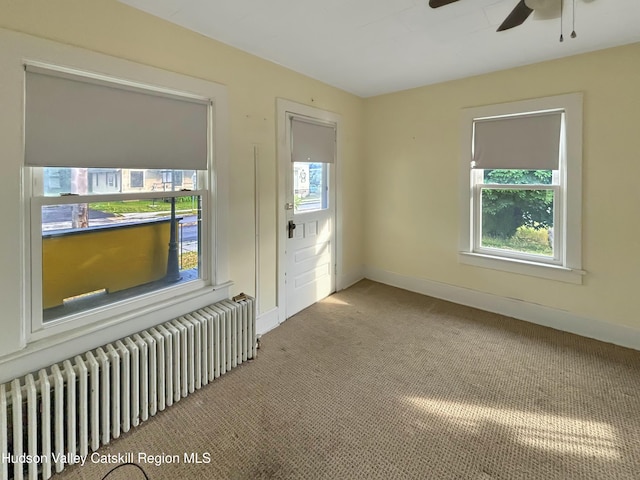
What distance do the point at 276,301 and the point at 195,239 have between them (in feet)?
3.57

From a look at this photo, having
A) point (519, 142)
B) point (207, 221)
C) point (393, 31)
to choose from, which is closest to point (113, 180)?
point (207, 221)

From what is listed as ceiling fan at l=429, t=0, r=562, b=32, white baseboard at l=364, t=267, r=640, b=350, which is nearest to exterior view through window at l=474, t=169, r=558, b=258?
white baseboard at l=364, t=267, r=640, b=350

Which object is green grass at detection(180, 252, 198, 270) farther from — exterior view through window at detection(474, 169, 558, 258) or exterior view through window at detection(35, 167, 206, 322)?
exterior view through window at detection(474, 169, 558, 258)

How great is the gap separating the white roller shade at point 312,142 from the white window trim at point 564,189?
1494 millimetres

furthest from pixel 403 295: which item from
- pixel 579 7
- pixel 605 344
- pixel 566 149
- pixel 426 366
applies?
pixel 579 7

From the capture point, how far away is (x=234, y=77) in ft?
8.87

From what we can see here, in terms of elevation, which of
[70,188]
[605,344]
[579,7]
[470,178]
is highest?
[579,7]

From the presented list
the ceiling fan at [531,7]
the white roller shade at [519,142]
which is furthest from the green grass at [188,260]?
the white roller shade at [519,142]

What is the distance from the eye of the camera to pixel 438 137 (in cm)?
381

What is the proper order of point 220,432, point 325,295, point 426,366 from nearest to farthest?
point 220,432 → point 426,366 → point 325,295

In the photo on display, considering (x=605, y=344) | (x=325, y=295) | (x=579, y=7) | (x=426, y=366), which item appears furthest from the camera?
(x=325, y=295)

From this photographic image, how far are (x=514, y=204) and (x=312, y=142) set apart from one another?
226 cm

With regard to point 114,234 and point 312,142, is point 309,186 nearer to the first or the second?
point 312,142

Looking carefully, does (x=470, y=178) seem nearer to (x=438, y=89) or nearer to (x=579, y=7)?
(x=438, y=89)
